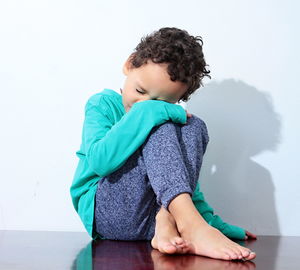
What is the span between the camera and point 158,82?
1.28 metres

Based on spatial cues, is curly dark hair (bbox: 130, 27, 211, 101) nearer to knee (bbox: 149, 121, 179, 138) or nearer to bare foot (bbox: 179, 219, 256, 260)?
knee (bbox: 149, 121, 179, 138)

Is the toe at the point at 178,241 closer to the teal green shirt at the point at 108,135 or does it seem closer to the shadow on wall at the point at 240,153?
the teal green shirt at the point at 108,135

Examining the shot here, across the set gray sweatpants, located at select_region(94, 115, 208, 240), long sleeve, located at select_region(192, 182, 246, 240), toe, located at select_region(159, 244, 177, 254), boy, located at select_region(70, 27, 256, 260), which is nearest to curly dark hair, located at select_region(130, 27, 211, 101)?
boy, located at select_region(70, 27, 256, 260)

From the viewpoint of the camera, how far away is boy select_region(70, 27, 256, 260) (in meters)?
1.11

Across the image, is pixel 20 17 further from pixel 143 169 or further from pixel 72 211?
pixel 143 169

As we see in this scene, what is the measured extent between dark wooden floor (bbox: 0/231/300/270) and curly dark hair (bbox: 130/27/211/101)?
420 mm

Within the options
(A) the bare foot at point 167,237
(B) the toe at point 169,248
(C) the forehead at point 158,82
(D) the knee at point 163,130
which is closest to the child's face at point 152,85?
(C) the forehead at point 158,82

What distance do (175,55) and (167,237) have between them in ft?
1.47

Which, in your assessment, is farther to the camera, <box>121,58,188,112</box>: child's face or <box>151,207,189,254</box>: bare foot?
<box>121,58,188,112</box>: child's face

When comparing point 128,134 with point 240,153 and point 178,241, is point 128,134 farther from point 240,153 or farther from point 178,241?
point 240,153

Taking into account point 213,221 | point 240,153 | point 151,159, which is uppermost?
point 151,159

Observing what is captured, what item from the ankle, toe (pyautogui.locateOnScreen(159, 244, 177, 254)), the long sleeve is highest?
the ankle

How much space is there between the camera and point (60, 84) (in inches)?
69.7

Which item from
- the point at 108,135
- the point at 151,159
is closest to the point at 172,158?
the point at 151,159
